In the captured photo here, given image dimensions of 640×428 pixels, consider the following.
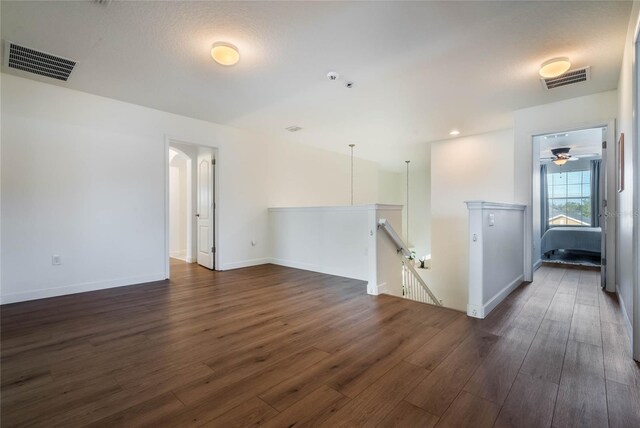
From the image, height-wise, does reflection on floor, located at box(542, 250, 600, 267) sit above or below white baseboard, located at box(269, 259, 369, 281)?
below

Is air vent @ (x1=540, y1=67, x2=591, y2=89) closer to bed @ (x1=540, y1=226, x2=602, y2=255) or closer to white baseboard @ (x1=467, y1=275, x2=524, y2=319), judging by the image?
white baseboard @ (x1=467, y1=275, x2=524, y2=319)

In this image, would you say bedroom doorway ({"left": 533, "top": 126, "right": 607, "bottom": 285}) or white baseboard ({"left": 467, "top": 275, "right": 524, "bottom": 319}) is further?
bedroom doorway ({"left": 533, "top": 126, "right": 607, "bottom": 285})

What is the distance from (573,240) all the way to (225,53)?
7.54m

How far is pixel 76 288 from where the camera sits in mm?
3584

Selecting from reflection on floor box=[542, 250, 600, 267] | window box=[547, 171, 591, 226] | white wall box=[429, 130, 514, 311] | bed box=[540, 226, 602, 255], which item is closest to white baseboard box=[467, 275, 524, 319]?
white wall box=[429, 130, 514, 311]

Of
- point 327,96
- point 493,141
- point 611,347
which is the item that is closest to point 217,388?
point 611,347

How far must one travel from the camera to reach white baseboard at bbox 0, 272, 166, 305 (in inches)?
126

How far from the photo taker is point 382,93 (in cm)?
370

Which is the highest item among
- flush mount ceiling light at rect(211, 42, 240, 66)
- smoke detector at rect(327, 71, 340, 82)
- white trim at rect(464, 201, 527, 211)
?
smoke detector at rect(327, 71, 340, 82)

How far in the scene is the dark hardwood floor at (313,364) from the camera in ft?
4.76

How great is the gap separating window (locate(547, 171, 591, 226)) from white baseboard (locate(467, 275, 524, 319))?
652cm

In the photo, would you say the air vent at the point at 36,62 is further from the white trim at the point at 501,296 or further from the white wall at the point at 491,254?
the white trim at the point at 501,296

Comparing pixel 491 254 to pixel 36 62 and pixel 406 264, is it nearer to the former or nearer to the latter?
pixel 406 264

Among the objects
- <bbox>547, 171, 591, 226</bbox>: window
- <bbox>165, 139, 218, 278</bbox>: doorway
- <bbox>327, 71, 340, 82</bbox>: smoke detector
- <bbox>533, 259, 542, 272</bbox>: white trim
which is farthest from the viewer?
<bbox>547, 171, 591, 226</bbox>: window
